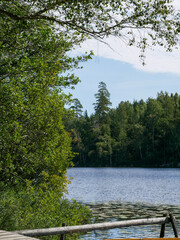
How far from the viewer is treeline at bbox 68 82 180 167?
10062cm

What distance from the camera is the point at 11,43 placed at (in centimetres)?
1052

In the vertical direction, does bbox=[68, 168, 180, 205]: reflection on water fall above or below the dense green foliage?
below

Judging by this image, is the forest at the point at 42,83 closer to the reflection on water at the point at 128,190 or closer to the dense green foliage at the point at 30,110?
the dense green foliage at the point at 30,110

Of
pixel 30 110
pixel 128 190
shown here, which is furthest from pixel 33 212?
pixel 128 190

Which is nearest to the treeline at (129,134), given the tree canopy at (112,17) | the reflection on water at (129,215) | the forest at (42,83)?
the reflection on water at (129,215)

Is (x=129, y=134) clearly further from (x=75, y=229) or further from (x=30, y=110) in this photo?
(x=75, y=229)

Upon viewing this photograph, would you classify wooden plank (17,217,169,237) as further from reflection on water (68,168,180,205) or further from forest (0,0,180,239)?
reflection on water (68,168,180,205)

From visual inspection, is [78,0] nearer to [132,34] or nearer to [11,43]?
[132,34]

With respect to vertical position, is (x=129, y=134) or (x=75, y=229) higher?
(x=129, y=134)

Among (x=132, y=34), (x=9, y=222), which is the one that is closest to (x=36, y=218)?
(x=9, y=222)

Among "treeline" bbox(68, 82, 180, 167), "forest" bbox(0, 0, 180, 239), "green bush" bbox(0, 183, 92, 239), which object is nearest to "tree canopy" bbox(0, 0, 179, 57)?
"forest" bbox(0, 0, 180, 239)

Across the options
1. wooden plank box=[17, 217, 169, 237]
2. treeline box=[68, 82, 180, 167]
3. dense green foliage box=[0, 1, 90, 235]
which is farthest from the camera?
treeline box=[68, 82, 180, 167]

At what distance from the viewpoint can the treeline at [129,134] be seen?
10062cm

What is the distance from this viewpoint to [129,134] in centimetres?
11506
